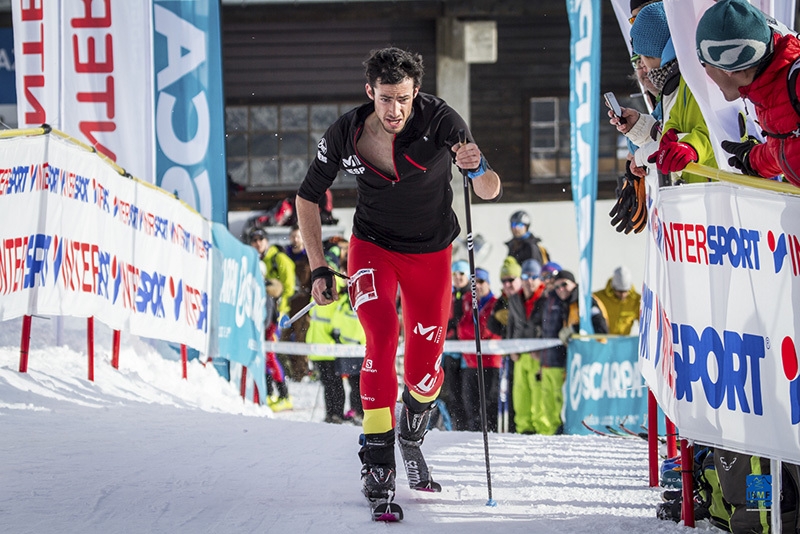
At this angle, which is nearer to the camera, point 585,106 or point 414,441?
point 414,441

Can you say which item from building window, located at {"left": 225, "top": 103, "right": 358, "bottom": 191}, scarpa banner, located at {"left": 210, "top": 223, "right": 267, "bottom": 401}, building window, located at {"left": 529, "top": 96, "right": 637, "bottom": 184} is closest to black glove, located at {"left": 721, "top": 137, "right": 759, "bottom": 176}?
scarpa banner, located at {"left": 210, "top": 223, "right": 267, "bottom": 401}

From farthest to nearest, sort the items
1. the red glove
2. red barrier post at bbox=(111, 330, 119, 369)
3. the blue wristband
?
red barrier post at bbox=(111, 330, 119, 369)
the blue wristband
the red glove

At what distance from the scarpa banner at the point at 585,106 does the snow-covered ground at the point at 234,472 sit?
A: 3.69 meters

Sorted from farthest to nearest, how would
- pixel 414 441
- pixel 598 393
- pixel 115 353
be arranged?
1. pixel 598 393
2. pixel 115 353
3. pixel 414 441

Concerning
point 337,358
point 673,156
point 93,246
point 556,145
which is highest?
point 556,145

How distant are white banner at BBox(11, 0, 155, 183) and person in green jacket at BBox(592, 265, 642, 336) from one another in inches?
191

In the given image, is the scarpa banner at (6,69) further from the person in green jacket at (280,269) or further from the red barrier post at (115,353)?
the red barrier post at (115,353)

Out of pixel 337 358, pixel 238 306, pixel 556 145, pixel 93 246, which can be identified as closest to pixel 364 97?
pixel 556 145

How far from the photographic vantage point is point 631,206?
476 cm

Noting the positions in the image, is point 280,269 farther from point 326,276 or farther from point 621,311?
point 326,276

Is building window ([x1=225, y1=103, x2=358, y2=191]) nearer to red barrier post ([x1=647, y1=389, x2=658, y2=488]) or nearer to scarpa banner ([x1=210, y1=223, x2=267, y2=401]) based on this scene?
scarpa banner ([x1=210, y1=223, x2=267, y2=401])

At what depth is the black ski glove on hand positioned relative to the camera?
4.71 metres

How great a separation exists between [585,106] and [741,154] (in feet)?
24.5

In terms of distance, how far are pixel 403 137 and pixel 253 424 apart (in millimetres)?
2708
